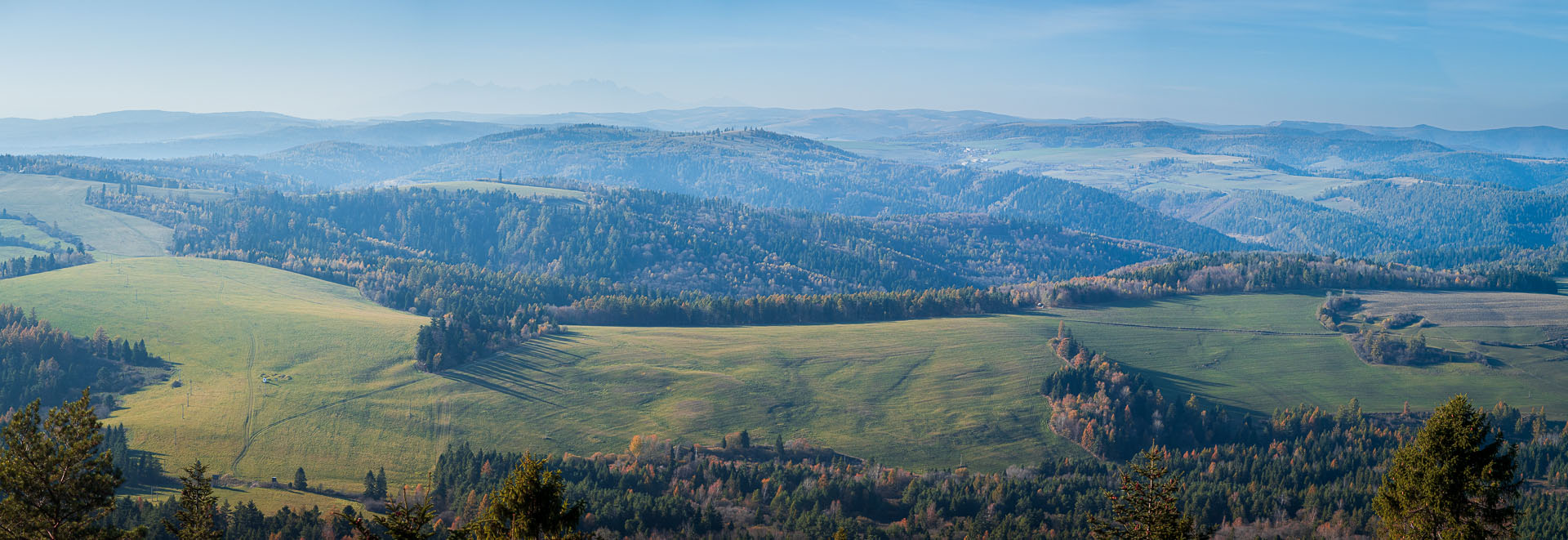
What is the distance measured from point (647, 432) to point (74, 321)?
4321 inches

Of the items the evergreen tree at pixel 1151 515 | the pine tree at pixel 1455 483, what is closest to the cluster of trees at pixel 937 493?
the pine tree at pixel 1455 483

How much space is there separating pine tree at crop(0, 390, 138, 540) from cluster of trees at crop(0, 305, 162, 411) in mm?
128797

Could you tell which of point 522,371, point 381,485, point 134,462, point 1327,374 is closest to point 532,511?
point 381,485

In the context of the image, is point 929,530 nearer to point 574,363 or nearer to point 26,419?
point 574,363

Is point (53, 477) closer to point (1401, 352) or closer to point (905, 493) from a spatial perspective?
point (905, 493)

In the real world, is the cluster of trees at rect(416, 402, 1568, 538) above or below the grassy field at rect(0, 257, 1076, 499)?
below

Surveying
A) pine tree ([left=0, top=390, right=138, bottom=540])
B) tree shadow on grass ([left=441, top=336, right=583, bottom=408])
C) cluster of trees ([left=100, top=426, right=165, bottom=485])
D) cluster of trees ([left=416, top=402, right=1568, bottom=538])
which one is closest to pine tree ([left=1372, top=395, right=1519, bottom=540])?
pine tree ([left=0, top=390, right=138, bottom=540])

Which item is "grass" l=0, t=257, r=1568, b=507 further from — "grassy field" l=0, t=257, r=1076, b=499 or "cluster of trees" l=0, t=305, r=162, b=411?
"cluster of trees" l=0, t=305, r=162, b=411

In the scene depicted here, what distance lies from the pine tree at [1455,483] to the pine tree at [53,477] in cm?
5543

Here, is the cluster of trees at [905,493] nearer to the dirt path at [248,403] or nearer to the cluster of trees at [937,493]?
the cluster of trees at [937,493]

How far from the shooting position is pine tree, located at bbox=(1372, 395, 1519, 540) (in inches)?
1646

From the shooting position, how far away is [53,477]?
124 feet

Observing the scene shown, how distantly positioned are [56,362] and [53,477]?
141 metres

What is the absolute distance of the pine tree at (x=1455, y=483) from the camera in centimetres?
4181
